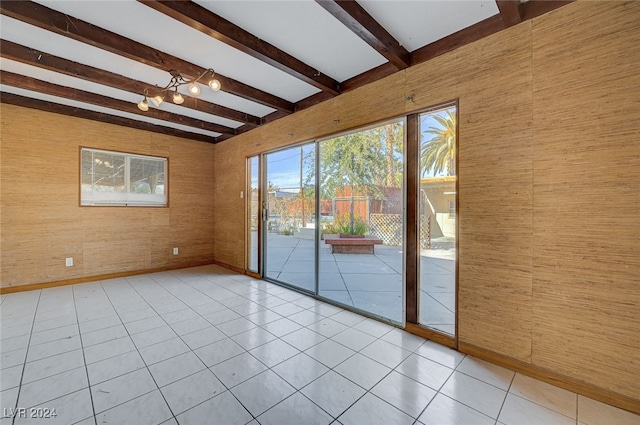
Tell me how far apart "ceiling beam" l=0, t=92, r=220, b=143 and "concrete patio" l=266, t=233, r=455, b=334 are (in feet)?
9.48

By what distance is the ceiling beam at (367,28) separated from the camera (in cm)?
195

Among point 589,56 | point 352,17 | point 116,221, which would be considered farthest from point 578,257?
point 116,221

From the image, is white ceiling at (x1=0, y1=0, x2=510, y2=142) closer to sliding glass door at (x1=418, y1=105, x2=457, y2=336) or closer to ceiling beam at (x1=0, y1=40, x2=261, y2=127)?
ceiling beam at (x1=0, y1=40, x2=261, y2=127)

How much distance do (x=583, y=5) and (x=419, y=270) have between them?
2.39 metres

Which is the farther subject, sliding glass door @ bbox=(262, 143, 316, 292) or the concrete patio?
sliding glass door @ bbox=(262, 143, 316, 292)

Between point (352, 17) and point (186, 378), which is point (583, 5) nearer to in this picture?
point (352, 17)

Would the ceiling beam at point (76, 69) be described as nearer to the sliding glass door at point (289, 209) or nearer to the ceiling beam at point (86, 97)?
the ceiling beam at point (86, 97)

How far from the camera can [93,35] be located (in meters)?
2.28

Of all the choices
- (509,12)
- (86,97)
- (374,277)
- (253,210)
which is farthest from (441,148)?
(86,97)

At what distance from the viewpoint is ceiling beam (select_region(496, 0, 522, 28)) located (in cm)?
184

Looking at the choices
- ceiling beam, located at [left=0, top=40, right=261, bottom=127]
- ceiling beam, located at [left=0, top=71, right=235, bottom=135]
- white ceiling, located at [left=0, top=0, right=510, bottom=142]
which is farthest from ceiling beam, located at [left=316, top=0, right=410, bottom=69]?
ceiling beam, located at [left=0, top=71, right=235, bottom=135]

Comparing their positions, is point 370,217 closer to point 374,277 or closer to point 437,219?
point 437,219

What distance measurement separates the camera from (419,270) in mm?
2701

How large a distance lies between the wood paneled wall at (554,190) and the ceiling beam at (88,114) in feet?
15.8
